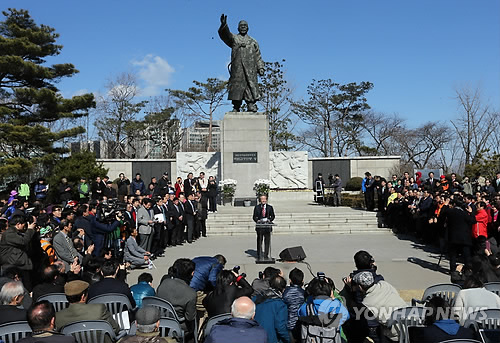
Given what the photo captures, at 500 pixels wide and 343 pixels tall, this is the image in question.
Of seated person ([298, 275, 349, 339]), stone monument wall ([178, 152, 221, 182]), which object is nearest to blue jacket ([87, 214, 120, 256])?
seated person ([298, 275, 349, 339])

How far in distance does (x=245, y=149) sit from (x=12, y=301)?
15620mm

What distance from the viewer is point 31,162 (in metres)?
20.2

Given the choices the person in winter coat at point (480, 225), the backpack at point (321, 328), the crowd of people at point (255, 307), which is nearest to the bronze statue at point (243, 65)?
the person in winter coat at point (480, 225)

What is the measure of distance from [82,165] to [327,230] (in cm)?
1253

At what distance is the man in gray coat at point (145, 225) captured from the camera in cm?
1009

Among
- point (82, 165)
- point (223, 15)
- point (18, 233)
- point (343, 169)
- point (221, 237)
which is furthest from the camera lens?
point (343, 169)

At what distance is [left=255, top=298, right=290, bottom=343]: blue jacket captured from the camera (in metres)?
4.23

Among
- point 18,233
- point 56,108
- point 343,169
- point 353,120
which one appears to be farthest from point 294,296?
point 353,120

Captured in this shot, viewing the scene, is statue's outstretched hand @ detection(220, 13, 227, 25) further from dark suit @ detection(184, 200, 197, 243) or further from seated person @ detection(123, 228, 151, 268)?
seated person @ detection(123, 228, 151, 268)

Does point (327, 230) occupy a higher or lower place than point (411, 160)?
lower

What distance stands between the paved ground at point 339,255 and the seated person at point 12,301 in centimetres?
381

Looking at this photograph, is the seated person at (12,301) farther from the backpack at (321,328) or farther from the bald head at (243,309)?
the backpack at (321,328)

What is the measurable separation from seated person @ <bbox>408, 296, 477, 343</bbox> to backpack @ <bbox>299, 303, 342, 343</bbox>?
658 millimetres

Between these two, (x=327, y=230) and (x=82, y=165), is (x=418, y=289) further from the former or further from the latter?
(x=82, y=165)
